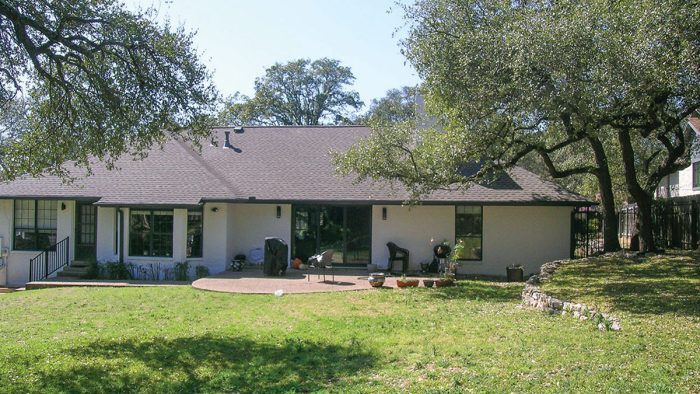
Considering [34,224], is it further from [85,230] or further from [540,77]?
[540,77]

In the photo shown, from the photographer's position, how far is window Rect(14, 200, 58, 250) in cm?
2077

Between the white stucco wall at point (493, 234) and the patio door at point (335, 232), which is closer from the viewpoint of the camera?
the white stucco wall at point (493, 234)

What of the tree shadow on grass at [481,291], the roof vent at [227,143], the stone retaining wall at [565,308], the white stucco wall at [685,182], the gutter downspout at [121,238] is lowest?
the tree shadow on grass at [481,291]

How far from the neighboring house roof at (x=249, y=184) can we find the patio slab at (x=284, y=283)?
8.18ft

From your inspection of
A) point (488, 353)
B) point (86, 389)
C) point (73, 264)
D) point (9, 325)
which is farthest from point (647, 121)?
point (73, 264)

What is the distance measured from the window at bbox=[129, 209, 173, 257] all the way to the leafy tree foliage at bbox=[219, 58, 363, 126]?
1331 inches

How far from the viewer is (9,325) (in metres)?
11.4

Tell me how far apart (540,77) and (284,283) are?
885cm

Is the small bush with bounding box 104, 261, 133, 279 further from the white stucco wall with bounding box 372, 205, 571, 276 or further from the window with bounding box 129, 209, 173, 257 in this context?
the white stucco wall with bounding box 372, 205, 571, 276

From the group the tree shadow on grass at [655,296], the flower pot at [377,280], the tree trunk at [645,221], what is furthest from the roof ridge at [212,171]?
the tree trunk at [645,221]

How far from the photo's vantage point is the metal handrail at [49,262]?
65.9ft

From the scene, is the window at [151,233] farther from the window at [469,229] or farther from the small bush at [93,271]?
the window at [469,229]

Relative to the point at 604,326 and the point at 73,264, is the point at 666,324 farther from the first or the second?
the point at 73,264

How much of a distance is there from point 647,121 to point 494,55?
5.46m
